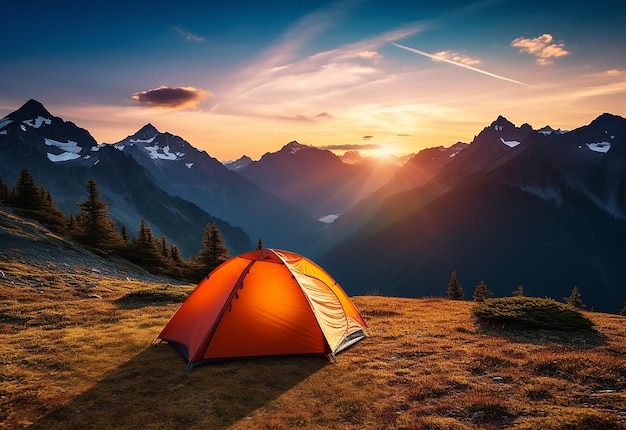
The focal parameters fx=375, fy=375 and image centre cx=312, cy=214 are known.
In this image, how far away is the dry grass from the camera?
9328mm

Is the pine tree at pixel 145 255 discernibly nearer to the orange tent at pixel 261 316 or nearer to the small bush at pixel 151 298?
the small bush at pixel 151 298

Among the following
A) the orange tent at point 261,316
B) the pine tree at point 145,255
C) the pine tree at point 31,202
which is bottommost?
the pine tree at point 145,255

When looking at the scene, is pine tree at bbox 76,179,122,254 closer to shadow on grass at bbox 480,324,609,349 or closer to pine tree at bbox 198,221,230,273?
pine tree at bbox 198,221,230,273

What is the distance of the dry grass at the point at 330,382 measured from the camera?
9.33m

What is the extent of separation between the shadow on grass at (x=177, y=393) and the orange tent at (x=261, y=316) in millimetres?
478

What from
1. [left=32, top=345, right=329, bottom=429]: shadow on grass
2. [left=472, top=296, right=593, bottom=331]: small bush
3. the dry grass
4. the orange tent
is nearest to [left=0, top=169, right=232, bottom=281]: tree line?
the dry grass

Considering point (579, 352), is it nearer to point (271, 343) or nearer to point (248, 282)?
point (271, 343)

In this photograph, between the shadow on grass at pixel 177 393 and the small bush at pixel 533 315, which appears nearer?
the shadow on grass at pixel 177 393

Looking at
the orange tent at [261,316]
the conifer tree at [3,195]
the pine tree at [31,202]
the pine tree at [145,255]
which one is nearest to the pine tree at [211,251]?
the pine tree at [145,255]

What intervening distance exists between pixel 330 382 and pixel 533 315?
447 inches

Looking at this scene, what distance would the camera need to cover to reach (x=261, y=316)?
13961mm

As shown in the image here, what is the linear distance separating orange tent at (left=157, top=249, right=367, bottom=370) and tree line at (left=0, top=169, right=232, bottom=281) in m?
35.8

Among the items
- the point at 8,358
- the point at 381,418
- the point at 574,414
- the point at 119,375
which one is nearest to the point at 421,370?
the point at 381,418

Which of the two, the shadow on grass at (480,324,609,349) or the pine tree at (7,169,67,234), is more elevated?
the pine tree at (7,169,67,234)
